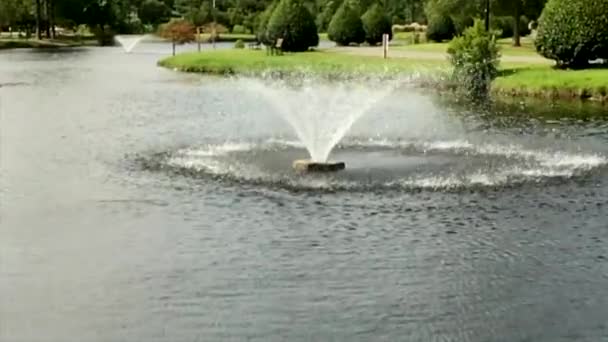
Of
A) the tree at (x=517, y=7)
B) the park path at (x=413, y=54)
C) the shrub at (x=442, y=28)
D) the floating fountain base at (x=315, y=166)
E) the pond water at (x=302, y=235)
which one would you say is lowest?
the pond water at (x=302, y=235)

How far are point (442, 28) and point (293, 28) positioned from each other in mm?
12732

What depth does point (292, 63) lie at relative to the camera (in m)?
49.1

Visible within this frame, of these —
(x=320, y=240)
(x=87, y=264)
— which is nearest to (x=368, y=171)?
(x=320, y=240)

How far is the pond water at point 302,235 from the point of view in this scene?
41.8ft

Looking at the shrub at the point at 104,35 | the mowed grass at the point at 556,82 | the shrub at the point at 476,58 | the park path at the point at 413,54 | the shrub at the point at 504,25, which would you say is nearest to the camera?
the mowed grass at the point at 556,82

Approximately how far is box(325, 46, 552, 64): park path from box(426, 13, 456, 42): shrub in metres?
5.50

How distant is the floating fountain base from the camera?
22047 mm

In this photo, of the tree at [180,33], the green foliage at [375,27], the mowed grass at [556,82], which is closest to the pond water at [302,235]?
the mowed grass at [556,82]

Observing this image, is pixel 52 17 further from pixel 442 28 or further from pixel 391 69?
pixel 391 69

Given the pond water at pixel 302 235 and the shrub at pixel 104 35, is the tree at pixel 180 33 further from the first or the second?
the pond water at pixel 302 235

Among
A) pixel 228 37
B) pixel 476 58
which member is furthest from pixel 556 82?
pixel 228 37

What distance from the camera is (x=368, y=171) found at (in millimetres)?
22125

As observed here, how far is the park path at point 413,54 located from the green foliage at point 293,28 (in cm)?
169

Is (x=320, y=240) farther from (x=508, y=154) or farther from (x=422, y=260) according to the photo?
(x=508, y=154)
